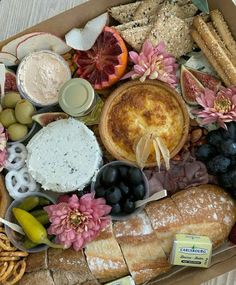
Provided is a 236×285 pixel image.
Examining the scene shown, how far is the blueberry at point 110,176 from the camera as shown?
5.64ft

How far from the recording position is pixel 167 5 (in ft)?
6.15

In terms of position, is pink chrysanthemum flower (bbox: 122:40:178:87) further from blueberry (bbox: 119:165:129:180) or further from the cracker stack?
blueberry (bbox: 119:165:129:180)

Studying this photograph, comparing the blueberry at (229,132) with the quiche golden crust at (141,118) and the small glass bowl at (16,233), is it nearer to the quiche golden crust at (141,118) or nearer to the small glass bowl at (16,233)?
the quiche golden crust at (141,118)

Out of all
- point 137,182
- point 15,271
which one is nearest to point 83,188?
point 137,182

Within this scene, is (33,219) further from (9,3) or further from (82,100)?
(9,3)

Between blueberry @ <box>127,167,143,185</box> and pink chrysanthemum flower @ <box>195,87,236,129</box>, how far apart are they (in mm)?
252

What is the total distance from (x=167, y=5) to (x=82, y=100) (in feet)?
1.39

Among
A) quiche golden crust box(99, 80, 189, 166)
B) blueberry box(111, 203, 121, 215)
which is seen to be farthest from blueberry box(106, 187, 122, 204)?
quiche golden crust box(99, 80, 189, 166)

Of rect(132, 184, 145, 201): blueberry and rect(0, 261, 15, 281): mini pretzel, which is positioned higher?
rect(132, 184, 145, 201): blueberry

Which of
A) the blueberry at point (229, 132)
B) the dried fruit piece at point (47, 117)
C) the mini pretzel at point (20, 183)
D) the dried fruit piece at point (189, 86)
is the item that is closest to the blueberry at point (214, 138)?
the blueberry at point (229, 132)

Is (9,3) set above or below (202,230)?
above

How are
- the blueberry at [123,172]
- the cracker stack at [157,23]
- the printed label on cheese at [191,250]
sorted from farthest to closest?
the cracker stack at [157,23], the blueberry at [123,172], the printed label on cheese at [191,250]

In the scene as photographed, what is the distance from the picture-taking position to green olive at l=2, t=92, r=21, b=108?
1.85m

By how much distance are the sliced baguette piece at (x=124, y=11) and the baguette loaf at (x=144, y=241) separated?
628mm
